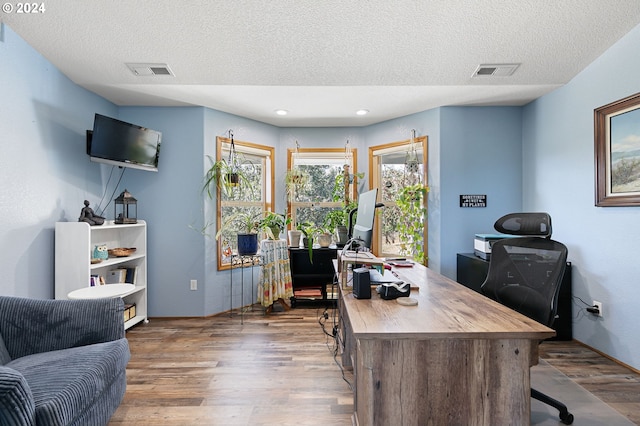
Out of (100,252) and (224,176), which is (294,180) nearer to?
(224,176)

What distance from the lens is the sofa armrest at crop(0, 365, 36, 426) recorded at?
3.58 ft

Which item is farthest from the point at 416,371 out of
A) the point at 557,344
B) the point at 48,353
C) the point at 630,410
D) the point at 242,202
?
the point at 242,202

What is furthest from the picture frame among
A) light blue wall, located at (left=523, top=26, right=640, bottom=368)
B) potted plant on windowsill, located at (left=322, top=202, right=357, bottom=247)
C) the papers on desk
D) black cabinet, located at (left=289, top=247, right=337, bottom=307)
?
black cabinet, located at (left=289, top=247, right=337, bottom=307)

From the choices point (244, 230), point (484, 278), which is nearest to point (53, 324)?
point (244, 230)

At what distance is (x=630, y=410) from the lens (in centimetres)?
185

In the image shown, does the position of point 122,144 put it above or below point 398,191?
above

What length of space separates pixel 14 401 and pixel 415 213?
345cm

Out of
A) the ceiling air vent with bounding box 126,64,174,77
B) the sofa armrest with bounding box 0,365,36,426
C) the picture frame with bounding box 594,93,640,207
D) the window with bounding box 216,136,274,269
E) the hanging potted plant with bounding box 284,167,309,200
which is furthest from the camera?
the hanging potted plant with bounding box 284,167,309,200

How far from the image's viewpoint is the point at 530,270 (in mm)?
1861

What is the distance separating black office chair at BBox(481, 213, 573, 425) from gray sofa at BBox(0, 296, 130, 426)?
225 centimetres

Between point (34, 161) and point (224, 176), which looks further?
point (224, 176)

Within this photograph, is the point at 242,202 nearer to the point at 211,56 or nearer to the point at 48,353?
the point at 211,56

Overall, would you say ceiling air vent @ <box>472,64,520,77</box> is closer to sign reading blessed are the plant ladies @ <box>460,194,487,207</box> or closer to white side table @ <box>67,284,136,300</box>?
sign reading blessed are the plant ladies @ <box>460,194,487,207</box>
